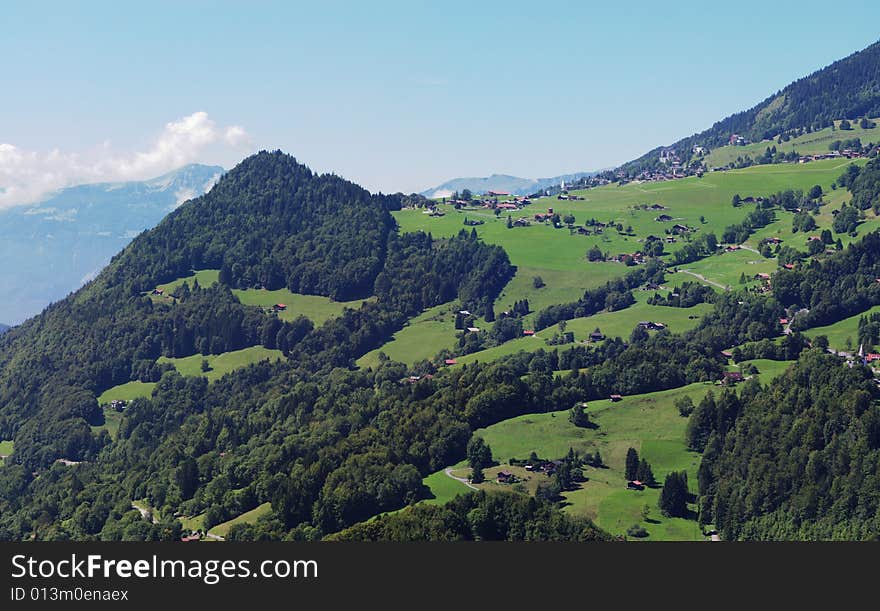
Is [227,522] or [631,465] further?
[227,522]

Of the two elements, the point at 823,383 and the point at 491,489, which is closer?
the point at 491,489

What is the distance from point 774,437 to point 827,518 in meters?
22.7

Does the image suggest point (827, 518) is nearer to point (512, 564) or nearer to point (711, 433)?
point (711, 433)

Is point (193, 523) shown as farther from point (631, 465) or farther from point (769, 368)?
point (769, 368)

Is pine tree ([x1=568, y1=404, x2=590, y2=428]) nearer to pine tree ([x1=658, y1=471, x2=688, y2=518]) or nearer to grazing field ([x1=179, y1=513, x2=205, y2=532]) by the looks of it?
pine tree ([x1=658, y1=471, x2=688, y2=518])

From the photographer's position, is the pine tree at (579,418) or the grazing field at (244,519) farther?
the pine tree at (579,418)

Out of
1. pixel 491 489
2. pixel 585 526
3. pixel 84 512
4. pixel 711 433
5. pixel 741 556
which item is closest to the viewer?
pixel 741 556

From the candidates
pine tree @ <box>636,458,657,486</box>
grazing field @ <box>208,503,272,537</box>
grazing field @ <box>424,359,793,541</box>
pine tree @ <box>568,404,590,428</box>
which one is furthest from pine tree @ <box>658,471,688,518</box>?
grazing field @ <box>208,503,272,537</box>

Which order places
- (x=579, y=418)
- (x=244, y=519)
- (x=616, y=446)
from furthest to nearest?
(x=579, y=418)
(x=616, y=446)
(x=244, y=519)

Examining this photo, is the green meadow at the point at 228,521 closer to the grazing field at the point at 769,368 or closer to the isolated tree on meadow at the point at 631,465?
the isolated tree on meadow at the point at 631,465

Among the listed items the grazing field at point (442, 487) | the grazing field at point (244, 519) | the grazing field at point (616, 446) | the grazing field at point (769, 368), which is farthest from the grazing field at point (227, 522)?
the grazing field at point (769, 368)

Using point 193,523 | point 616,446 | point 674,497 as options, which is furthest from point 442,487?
point 193,523

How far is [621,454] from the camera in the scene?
160000mm

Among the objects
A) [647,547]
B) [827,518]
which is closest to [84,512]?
[827,518]
